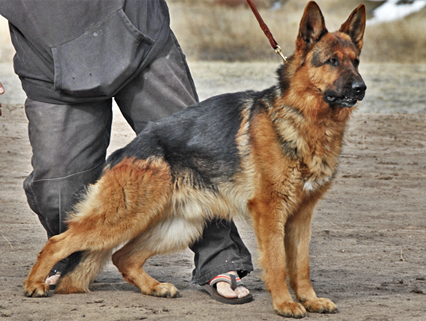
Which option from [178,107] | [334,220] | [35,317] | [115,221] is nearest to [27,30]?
[178,107]

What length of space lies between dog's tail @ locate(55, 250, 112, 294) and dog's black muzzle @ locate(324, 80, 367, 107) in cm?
188

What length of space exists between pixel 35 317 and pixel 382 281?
2498mm

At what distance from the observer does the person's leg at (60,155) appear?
4.18 meters

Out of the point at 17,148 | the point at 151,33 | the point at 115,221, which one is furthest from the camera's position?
the point at 17,148

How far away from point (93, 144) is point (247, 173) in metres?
1.19

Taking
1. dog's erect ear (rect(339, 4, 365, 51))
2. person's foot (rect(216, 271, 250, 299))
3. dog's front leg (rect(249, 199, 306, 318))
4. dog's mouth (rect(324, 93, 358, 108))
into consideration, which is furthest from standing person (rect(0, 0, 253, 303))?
dog's erect ear (rect(339, 4, 365, 51))

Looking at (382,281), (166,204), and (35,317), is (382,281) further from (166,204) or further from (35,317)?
(35,317)

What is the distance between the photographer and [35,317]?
3.44 meters

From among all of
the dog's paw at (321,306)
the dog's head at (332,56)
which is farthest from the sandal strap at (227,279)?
the dog's head at (332,56)

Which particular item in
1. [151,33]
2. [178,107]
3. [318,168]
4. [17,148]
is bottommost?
[17,148]

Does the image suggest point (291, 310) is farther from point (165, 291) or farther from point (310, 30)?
point (310, 30)

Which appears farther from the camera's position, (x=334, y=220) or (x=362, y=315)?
(x=334, y=220)

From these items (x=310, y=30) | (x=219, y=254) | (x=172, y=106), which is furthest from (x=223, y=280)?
(x=310, y=30)

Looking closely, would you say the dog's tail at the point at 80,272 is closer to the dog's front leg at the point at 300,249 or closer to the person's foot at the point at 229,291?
the person's foot at the point at 229,291
